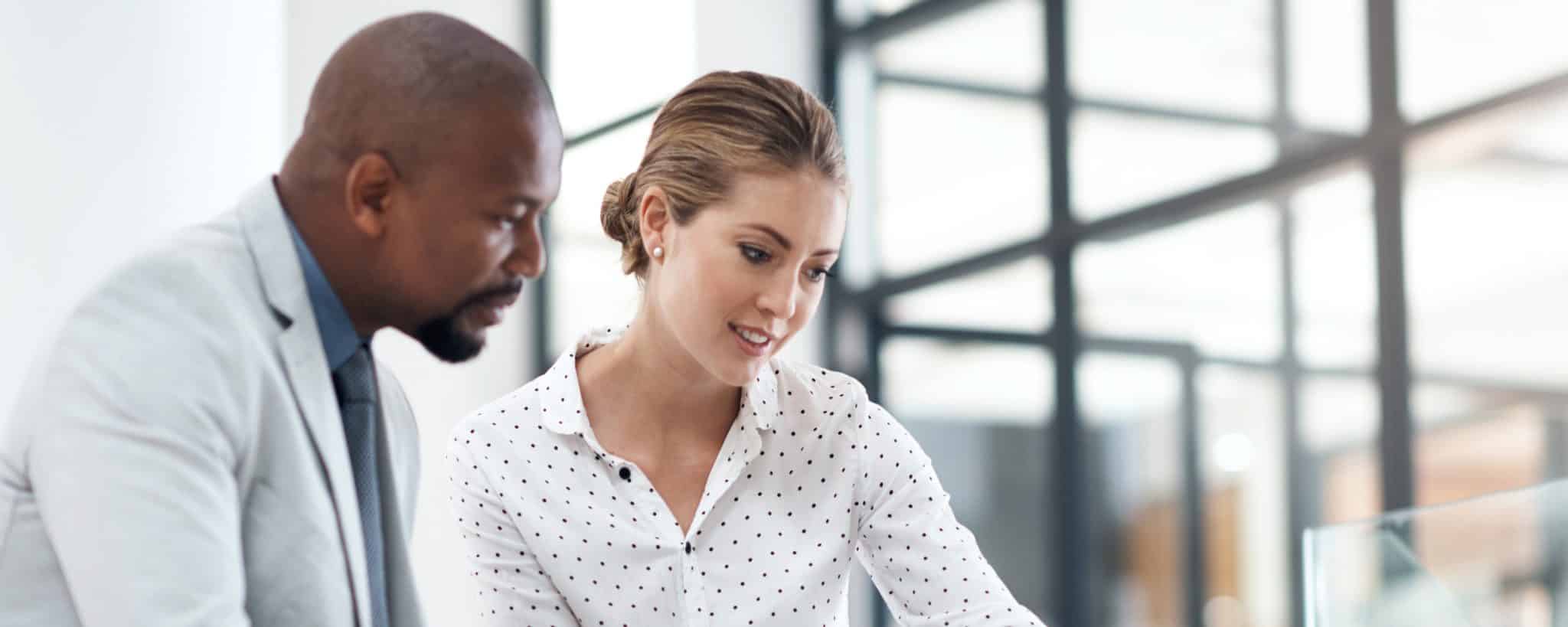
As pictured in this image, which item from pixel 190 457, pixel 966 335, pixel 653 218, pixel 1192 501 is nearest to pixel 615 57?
pixel 966 335

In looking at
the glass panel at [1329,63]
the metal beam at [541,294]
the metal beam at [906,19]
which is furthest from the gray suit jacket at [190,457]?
the metal beam at [541,294]

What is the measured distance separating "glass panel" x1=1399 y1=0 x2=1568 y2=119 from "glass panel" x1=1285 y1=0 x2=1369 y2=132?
12cm

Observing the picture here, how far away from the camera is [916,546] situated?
2057 mm

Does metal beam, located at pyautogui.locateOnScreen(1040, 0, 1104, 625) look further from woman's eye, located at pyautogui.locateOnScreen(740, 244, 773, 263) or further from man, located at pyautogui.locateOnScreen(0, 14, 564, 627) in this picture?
man, located at pyautogui.locateOnScreen(0, 14, 564, 627)

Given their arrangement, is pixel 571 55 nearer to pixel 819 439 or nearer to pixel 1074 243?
pixel 1074 243

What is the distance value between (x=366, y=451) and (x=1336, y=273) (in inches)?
122

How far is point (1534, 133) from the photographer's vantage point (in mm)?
3633

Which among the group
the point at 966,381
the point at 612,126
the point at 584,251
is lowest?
the point at 966,381

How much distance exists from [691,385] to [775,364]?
14 cm

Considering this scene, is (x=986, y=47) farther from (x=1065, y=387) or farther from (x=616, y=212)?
(x=616, y=212)

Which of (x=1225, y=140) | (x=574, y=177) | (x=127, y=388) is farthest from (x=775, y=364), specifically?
(x=574, y=177)

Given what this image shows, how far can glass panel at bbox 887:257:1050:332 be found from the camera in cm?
481

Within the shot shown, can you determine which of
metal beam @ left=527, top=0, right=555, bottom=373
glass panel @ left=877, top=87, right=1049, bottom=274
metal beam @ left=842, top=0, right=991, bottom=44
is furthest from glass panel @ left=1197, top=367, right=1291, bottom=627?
metal beam @ left=527, top=0, right=555, bottom=373

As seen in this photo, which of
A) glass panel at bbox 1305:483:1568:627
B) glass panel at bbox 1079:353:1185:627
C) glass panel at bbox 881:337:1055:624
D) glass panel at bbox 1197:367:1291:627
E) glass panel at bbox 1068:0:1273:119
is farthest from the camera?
glass panel at bbox 881:337:1055:624
